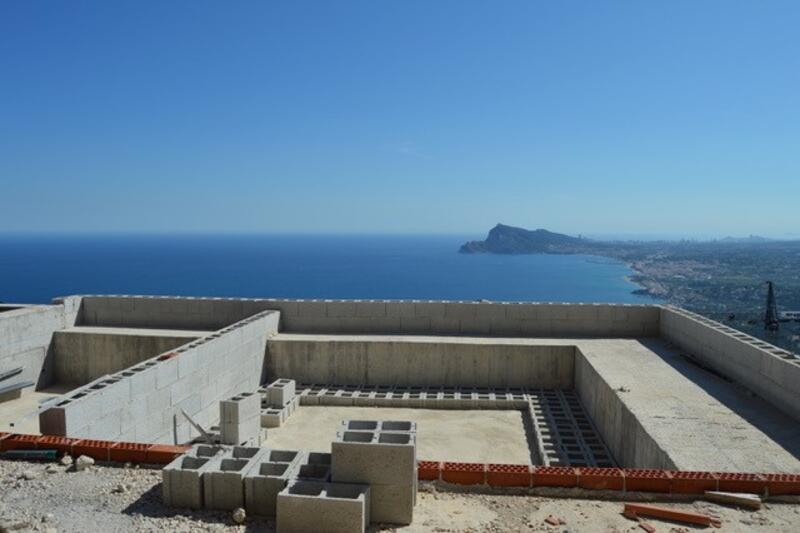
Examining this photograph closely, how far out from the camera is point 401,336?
1730 cm

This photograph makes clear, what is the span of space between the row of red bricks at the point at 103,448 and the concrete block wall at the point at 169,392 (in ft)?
4.11

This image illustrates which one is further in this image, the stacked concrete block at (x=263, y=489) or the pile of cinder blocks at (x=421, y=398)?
the pile of cinder blocks at (x=421, y=398)

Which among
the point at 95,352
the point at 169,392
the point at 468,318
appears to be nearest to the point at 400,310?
the point at 468,318

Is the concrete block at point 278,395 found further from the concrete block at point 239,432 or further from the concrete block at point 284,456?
the concrete block at point 284,456

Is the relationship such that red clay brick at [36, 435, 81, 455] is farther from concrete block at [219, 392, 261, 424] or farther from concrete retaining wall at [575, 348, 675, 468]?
concrete retaining wall at [575, 348, 675, 468]

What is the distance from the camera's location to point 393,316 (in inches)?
706

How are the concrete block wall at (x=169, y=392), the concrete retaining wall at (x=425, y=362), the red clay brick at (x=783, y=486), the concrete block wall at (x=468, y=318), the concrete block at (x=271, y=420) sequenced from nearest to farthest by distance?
the red clay brick at (x=783, y=486)
the concrete block wall at (x=169, y=392)
the concrete block at (x=271, y=420)
the concrete retaining wall at (x=425, y=362)
the concrete block wall at (x=468, y=318)

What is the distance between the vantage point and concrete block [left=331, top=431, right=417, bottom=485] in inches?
252

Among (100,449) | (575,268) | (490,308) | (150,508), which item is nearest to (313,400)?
(490,308)

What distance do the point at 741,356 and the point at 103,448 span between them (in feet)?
38.4

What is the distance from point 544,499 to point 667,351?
33.0ft

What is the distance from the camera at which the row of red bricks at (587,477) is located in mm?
6871

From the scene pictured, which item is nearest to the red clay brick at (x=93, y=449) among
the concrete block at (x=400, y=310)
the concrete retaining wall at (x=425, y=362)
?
the concrete retaining wall at (x=425, y=362)

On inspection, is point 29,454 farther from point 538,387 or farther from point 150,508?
point 538,387
